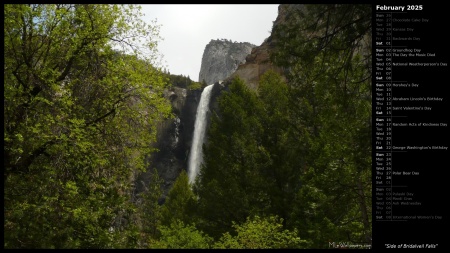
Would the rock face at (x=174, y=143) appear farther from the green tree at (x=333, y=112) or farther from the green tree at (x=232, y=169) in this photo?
the green tree at (x=333, y=112)

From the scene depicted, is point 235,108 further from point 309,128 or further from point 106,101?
point 106,101

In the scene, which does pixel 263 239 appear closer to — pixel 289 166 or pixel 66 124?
pixel 289 166

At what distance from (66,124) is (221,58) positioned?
112 metres

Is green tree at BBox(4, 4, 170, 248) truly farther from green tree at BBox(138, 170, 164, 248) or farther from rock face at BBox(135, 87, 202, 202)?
rock face at BBox(135, 87, 202, 202)

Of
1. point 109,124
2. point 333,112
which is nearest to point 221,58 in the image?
point 109,124

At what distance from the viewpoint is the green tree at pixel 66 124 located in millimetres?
9578

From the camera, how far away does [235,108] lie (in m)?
21.2

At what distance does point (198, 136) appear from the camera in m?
53.1

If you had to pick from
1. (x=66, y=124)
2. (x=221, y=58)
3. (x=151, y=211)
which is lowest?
(x=151, y=211)

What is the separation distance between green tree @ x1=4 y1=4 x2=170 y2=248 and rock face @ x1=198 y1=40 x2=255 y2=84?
338 ft

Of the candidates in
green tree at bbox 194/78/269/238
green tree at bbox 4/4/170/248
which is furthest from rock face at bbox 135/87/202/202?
green tree at bbox 4/4/170/248

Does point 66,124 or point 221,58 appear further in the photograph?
point 221,58

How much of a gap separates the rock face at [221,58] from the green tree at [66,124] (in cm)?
10308
